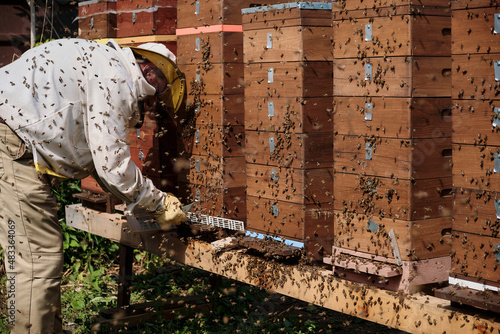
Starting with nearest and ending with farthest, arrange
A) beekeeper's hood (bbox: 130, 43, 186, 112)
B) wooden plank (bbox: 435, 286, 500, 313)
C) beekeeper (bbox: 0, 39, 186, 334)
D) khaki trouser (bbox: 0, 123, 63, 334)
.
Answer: wooden plank (bbox: 435, 286, 500, 313) < beekeeper (bbox: 0, 39, 186, 334) < khaki trouser (bbox: 0, 123, 63, 334) < beekeeper's hood (bbox: 130, 43, 186, 112)

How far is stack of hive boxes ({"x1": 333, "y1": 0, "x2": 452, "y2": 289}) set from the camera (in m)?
2.93

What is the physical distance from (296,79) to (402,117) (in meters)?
0.66

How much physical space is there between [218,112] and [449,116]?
1452 mm

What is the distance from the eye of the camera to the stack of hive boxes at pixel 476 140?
8.43ft

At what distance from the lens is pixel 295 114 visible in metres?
3.41

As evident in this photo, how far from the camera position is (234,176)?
3.99m

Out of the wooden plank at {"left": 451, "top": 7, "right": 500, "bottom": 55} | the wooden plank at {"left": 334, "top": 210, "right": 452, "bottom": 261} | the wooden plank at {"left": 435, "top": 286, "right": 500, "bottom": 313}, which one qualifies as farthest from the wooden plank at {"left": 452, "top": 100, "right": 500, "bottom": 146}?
the wooden plank at {"left": 435, "top": 286, "right": 500, "bottom": 313}

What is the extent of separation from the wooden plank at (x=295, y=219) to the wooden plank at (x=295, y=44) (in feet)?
2.52

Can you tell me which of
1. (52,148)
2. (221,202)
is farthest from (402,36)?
(52,148)

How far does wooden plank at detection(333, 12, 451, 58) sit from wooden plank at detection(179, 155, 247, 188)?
1175 millimetres

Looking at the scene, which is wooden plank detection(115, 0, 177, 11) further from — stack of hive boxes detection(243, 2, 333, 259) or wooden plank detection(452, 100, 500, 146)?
wooden plank detection(452, 100, 500, 146)

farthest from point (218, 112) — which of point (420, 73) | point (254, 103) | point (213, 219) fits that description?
point (420, 73)

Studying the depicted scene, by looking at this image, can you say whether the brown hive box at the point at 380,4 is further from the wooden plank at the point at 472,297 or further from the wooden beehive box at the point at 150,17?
the wooden beehive box at the point at 150,17

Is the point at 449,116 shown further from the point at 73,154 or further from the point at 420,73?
the point at 73,154
